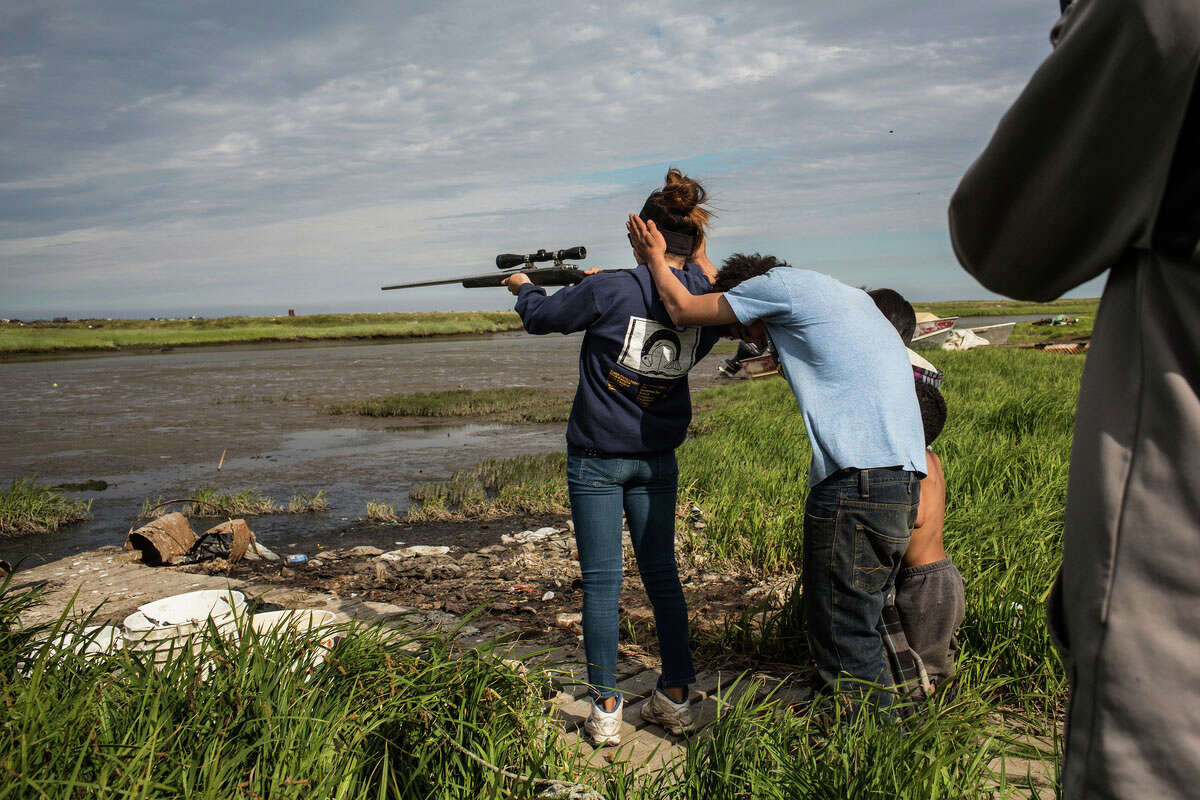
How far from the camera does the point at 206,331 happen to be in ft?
195

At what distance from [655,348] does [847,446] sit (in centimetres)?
83

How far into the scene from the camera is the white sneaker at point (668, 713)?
3166mm

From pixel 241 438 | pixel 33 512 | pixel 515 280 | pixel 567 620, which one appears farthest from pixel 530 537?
pixel 241 438

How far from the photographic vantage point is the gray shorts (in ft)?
9.75

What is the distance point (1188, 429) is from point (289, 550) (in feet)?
25.8

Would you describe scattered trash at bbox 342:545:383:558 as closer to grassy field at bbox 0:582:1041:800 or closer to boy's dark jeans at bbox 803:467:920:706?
grassy field at bbox 0:582:1041:800

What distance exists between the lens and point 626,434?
3.07 meters

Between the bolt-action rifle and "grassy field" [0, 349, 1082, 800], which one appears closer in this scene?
"grassy field" [0, 349, 1082, 800]

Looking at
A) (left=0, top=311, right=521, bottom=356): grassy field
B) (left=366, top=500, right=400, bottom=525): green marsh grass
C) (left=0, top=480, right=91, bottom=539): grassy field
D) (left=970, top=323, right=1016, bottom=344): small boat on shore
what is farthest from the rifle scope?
(left=0, top=311, right=521, bottom=356): grassy field

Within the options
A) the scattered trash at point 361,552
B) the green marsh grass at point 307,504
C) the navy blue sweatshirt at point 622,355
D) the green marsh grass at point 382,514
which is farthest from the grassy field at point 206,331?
the navy blue sweatshirt at point 622,355

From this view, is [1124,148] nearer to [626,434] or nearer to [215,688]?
[626,434]

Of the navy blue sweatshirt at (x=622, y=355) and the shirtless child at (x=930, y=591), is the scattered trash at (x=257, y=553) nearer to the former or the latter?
the navy blue sweatshirt at (x=622, y=355)

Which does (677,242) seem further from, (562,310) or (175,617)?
(175,617)

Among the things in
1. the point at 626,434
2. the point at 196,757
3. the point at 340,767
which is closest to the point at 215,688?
the point at 196,757
